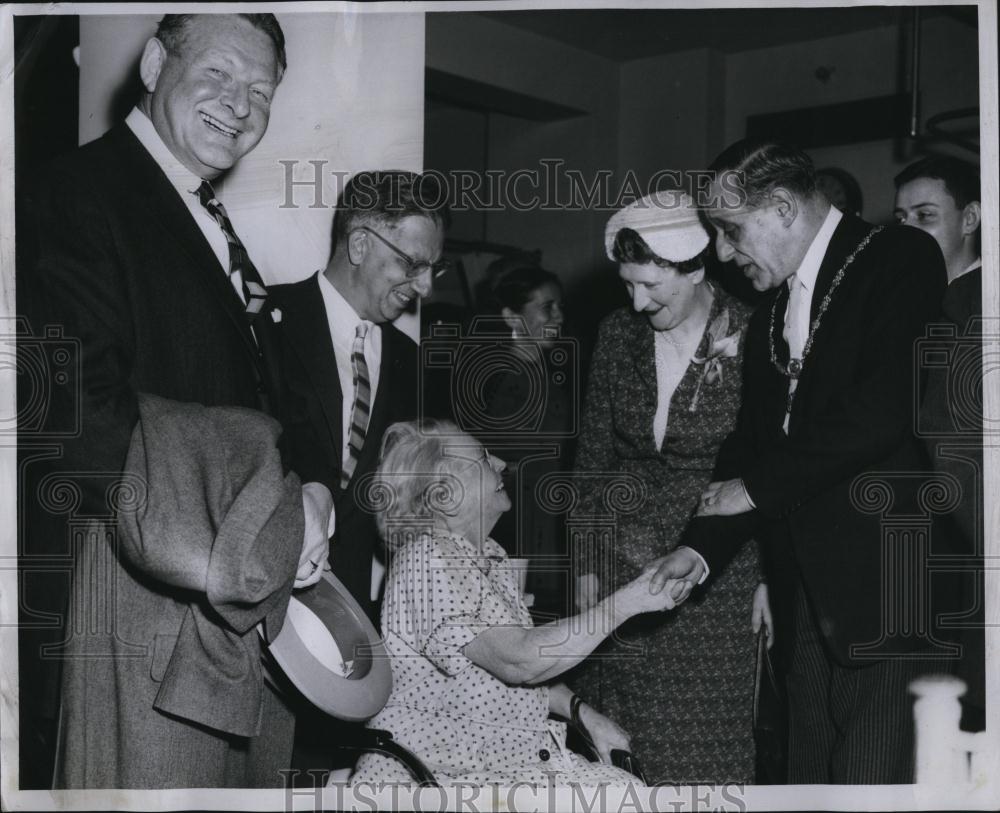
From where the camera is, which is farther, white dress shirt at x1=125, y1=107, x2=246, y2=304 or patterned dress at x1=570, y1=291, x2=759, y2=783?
patterned dress at x1=570, y1=291, x2=759, y2=783

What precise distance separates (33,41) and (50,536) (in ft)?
3.95

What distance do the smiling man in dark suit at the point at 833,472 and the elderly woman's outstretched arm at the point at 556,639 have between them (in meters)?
0.10

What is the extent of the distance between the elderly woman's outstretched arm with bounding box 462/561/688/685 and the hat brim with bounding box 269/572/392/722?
23 centimetres

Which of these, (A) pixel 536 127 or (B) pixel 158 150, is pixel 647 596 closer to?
(A) pixel 536 127

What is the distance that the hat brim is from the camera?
2.21 m

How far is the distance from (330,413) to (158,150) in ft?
2.42

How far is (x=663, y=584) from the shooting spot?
8.10 ft

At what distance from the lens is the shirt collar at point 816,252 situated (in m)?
2.48

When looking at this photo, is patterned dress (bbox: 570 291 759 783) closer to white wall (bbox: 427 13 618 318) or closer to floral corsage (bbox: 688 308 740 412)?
floral corsage (bbox: 688 308 740 412)

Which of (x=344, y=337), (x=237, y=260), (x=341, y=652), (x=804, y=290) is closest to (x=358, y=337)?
(x=344, y=337)

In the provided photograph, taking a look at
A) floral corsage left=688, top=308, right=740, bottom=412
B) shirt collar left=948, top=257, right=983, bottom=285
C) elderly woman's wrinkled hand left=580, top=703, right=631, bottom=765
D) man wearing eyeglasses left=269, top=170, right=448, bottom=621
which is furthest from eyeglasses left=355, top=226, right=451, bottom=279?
shirt collar left=948, top=257, right=983, bottom=285

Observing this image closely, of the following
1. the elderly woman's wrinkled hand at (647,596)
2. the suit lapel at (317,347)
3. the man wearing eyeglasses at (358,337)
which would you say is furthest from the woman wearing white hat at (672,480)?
the suit lapel at (317,347)

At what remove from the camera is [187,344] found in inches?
92.5

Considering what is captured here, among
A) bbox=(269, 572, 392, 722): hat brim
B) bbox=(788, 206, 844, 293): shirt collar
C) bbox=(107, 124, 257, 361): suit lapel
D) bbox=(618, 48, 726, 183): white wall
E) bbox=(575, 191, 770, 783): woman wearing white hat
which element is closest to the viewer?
bbox=(269, 572, 392, 722): hat brim
